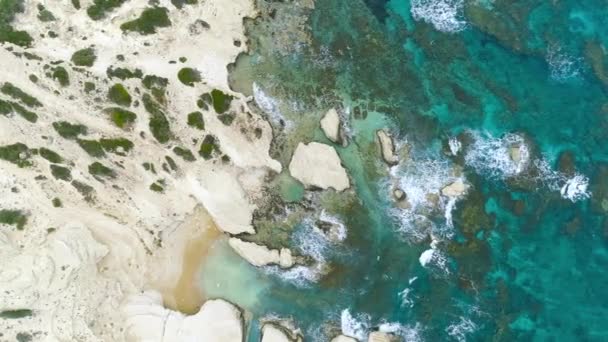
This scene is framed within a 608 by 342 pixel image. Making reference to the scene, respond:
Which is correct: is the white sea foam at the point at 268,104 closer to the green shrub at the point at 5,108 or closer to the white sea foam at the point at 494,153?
the white sea foam at the point at 494,153

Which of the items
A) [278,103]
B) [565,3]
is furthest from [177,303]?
[565,3]

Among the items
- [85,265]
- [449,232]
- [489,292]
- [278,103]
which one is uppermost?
[278,103]

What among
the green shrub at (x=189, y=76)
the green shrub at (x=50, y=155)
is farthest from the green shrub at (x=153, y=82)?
the green shrub at (x=50, y=155)

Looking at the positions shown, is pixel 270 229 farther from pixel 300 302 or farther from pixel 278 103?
pixel 278 103

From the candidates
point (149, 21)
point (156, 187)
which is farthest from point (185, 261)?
point (149, 21)

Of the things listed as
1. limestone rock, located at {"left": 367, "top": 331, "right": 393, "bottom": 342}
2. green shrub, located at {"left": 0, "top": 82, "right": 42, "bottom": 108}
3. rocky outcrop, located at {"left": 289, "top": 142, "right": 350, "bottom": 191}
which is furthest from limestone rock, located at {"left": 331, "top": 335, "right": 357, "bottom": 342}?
green shrub, located at {"left": 0, "top": 82, "right": 42, "bottom": 108}

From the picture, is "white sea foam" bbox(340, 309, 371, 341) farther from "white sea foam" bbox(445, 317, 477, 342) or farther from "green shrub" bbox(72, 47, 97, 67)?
"green shrub" bbox(72, 47, 97, 67)

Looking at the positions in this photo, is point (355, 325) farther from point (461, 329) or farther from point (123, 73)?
point (123, 73)
